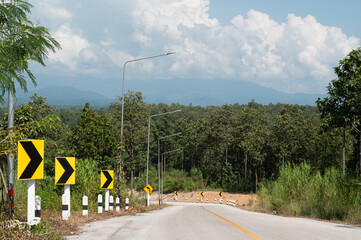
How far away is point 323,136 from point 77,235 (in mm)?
59402

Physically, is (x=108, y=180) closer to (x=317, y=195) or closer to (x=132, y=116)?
(x=317, y=195)

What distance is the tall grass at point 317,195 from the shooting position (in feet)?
51.9

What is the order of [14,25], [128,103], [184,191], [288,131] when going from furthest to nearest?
[184,191]
[288,131]
[128,103]
[14,25]

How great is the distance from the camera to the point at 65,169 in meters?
12.6

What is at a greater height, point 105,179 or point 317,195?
point 105,179

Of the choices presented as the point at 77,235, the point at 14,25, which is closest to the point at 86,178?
the point at 77,235

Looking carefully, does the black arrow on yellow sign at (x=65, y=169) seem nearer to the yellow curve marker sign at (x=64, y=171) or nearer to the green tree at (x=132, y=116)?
the yellow curve marker sign at (x=64, y=171)

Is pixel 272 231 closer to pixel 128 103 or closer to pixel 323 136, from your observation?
pixel 128 103

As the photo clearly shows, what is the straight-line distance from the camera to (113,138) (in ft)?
137

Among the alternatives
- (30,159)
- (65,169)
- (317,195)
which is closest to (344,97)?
(317,195)

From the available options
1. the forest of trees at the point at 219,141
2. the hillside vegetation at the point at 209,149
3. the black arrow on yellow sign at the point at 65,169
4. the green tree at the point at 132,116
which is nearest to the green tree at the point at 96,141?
the forest of trees at the point at 219,141

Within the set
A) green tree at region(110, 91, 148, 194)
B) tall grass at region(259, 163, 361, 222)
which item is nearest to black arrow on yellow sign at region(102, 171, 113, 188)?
tall grass at region(259, 163, 361, 222)

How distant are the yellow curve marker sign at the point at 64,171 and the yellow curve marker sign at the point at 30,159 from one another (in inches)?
149

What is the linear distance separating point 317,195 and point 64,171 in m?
11.8
